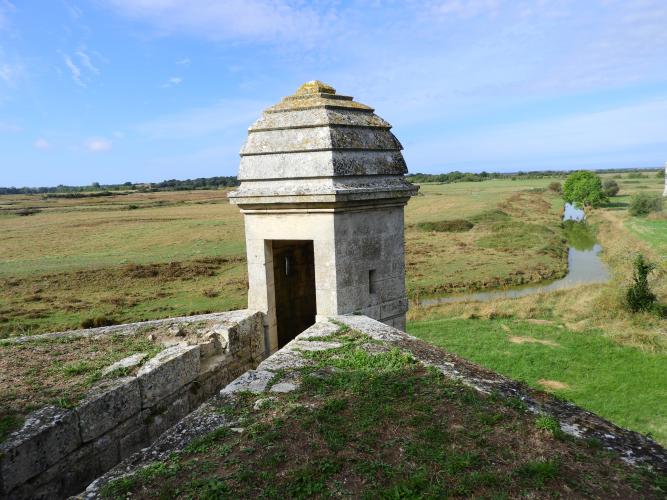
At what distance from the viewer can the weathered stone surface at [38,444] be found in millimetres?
3207

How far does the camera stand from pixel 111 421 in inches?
159

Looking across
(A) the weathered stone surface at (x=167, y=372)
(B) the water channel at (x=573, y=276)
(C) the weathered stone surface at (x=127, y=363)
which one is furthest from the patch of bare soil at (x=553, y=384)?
(C) the weathered stone surface at (x=127, y=363)

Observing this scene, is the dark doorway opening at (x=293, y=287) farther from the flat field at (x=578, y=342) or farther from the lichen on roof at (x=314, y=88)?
the flat field at (x=578, y=342)

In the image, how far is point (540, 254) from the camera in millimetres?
31500

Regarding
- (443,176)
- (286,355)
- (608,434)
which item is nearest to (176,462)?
(286,355)

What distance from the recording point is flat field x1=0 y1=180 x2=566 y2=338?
65.9ft

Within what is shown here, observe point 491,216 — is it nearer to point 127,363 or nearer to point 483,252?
point 483,252

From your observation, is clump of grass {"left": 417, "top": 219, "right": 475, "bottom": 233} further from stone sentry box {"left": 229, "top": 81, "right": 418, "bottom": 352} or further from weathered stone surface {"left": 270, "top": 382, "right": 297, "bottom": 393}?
weathered stone surface {"left": 270, "top": 382, "right": 297, "bottom": 393}

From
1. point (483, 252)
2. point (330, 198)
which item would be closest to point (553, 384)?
point (330, 198)

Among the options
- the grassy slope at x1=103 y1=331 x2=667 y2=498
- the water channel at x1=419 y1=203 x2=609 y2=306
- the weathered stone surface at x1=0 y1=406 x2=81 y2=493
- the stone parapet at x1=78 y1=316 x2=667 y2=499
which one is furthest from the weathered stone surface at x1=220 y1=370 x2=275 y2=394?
the water channel at x1=419 y1=203 x2=609 y2=306

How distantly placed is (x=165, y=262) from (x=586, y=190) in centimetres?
4822

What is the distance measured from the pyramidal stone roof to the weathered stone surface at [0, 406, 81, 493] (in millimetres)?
3162

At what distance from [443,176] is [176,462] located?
15625 cm

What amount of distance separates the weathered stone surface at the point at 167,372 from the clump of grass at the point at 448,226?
3895cm
